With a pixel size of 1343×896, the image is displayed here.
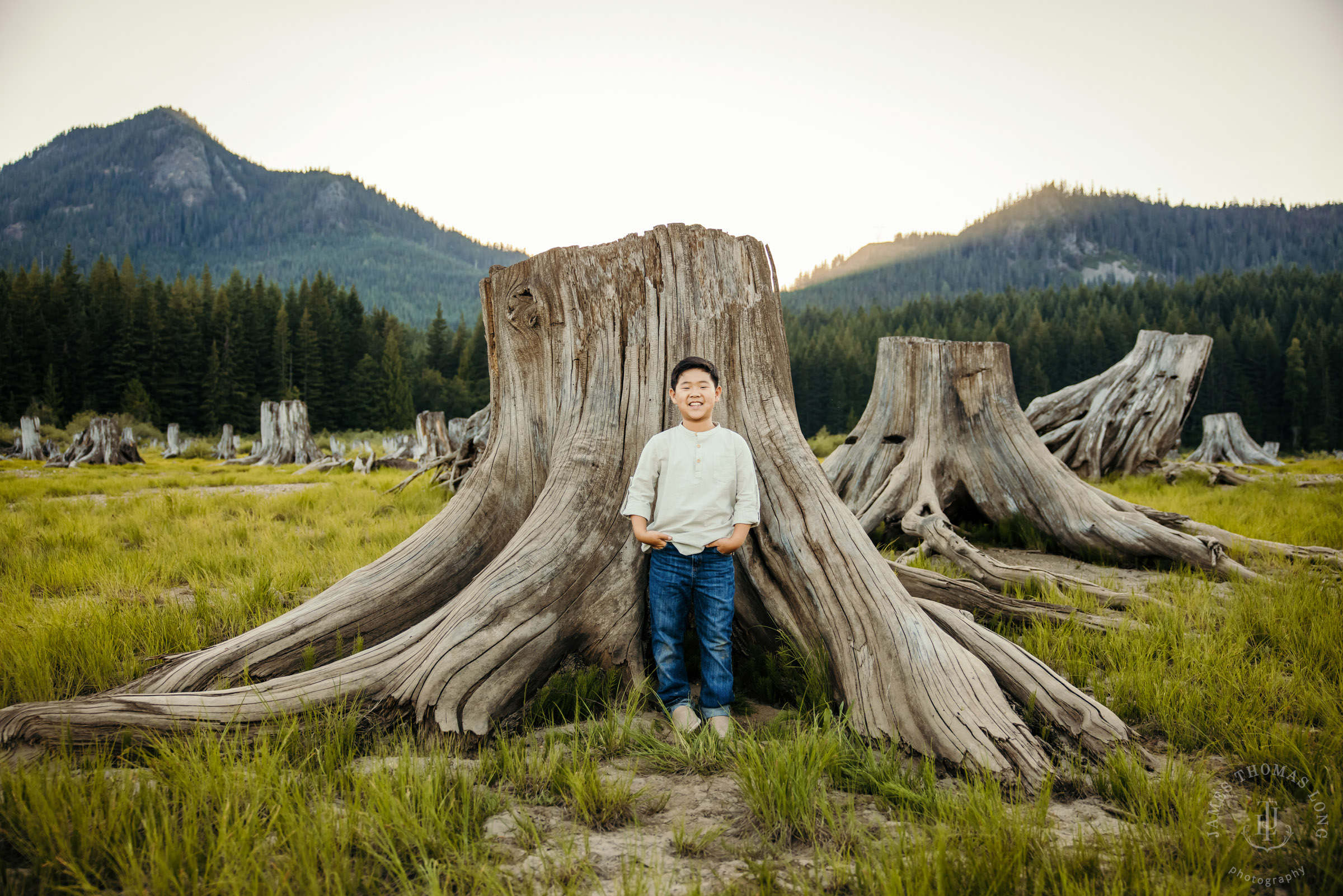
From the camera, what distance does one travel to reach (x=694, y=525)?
2812mm

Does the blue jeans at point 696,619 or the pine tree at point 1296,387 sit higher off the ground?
the pine tree at point 1296,387

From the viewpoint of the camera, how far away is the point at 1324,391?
2041 inches

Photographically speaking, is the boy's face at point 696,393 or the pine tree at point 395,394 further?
the pine tree at point 395,394

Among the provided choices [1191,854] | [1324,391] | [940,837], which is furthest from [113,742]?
[1324,391]

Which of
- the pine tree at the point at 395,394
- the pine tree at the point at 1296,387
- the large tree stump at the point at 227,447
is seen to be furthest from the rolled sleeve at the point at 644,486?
the pine tree at the point at 1296,387

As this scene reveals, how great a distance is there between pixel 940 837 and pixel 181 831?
6.50 ft

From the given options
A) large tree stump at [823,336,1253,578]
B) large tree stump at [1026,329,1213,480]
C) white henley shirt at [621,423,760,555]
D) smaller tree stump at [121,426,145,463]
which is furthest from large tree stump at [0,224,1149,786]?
smaller tree stump at [121,426,145,463]

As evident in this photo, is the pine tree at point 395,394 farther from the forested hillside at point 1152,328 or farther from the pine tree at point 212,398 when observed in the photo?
the forested hillside at point 1152,328

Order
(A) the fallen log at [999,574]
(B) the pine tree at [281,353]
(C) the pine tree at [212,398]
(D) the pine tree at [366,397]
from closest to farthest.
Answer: (A) the fallen log at [999,574], (C) the pine tree at [212,398], (B) the pine tree at [281,353], (D) the pine tree at [366,397]

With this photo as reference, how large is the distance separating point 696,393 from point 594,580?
99cm

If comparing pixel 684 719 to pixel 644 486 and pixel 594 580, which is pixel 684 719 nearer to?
pixel 594 580

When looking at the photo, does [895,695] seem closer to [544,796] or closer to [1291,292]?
[544,796]

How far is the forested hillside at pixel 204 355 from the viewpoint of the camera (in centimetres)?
4319

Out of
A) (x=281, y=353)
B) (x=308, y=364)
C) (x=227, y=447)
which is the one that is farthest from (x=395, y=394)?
(x=227, y=447)
